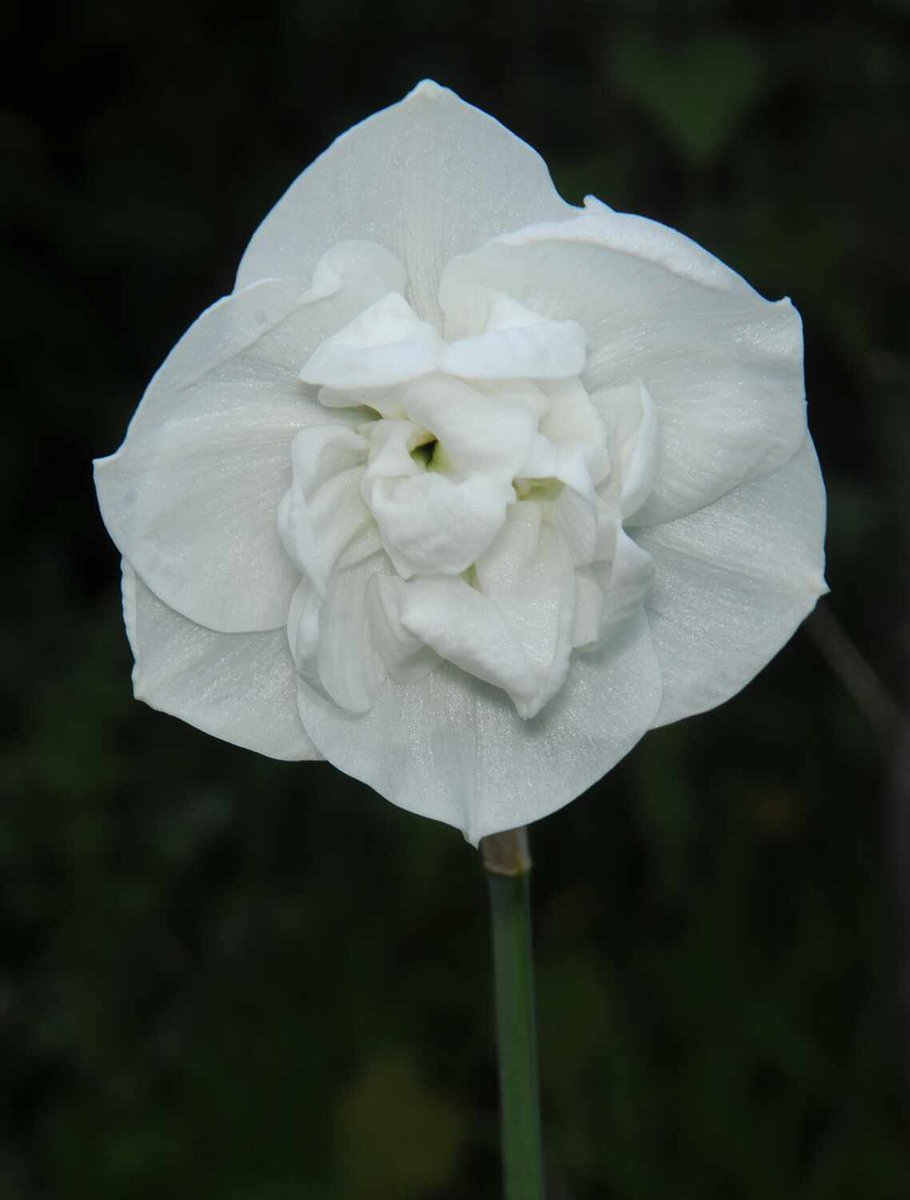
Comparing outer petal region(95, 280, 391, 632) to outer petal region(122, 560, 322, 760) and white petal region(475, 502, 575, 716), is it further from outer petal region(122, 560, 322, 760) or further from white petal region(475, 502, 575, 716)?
white petal region(475, 502, 575, 716)

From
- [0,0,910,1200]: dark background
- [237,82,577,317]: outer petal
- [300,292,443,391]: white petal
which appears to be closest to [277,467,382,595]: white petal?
[300,292,443,391]: white petal

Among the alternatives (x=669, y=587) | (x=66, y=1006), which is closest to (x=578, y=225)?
(x=669, y=587)

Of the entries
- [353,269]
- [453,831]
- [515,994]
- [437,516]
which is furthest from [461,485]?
[453,831]

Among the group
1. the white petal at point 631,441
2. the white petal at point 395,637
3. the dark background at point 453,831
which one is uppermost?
the white petal at point 631,441

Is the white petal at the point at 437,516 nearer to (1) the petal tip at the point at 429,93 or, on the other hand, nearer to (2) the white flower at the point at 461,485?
(2) the white flower at the point at 461,485

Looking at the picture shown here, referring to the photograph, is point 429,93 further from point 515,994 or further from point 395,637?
point 515,994

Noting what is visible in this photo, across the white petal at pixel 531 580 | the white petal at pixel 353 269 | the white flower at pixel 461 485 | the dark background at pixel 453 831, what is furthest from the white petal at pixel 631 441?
the dark background at pixel 453 831
